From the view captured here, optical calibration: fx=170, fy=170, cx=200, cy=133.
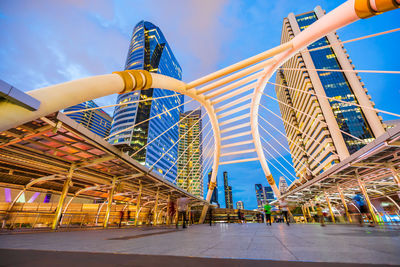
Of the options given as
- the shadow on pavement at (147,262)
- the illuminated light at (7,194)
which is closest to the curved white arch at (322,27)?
the shadow on pavement at (147,262)

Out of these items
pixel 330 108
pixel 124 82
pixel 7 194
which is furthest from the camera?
pixel 330 108

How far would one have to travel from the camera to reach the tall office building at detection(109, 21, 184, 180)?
289ft

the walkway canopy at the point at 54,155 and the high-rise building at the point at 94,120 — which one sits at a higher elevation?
the high-rise building at the point at 94,120

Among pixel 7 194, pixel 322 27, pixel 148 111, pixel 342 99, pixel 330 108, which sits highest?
pixel 148 111

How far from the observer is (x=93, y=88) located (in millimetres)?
5453

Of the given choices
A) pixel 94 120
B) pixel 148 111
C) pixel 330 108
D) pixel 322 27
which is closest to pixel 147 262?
pixel 322 27

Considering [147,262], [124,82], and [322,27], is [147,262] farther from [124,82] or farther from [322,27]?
[322,27]

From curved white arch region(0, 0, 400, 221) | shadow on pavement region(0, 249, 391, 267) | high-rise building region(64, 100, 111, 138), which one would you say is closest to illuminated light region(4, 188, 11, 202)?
curved white arch region(0, 0, 400, 221)

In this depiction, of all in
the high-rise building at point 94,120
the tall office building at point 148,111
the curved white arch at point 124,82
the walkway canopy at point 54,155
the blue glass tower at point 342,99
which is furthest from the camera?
the high-rise building at point 94,120

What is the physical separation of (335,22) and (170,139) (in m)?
123

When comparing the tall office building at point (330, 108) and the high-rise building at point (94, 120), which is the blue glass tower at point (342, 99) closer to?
the tall office building at point (330, 108)

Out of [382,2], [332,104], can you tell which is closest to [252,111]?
[382,2]

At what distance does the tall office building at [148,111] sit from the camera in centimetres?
8812

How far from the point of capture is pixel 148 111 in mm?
99750
